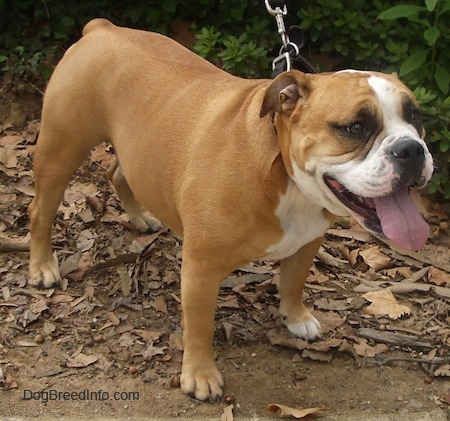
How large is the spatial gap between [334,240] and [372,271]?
1.21 feet

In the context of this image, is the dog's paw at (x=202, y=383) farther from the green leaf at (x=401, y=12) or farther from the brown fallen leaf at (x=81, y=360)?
the green leaf at (x=401, y=12)

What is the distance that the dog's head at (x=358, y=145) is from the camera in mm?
3002

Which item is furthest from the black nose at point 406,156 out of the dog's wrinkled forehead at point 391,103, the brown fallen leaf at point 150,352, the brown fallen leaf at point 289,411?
the brown fallen leaf at point 150,352

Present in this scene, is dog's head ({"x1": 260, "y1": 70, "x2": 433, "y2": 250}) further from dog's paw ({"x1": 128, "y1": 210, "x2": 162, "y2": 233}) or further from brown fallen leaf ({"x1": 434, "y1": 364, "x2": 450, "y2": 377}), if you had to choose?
dog's paw ({"x1": 128, "y1": 210, "x2": 162, "y2": 233})

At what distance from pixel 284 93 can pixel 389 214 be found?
0.64 metres

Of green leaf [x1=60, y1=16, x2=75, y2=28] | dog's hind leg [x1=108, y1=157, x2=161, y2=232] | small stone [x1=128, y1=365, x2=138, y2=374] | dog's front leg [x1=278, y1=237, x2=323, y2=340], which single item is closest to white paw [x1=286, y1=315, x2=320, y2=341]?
dog's front leg [x1=278, y1=237, x2=323, y2=340]

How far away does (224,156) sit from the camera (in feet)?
11.3

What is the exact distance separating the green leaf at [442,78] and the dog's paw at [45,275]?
8.89ft

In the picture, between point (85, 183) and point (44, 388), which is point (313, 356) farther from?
point (85, 183)

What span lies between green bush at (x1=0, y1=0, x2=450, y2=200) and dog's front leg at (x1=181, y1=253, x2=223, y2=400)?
2159mm

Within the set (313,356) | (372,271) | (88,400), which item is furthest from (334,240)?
(88,400)

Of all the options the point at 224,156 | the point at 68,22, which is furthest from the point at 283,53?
the point at 68,22

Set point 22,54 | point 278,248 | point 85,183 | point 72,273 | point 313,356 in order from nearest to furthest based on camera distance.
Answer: point 278,248
point 313,356
point 72,273
point 85,183
point 22,54

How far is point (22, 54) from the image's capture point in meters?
6.05
